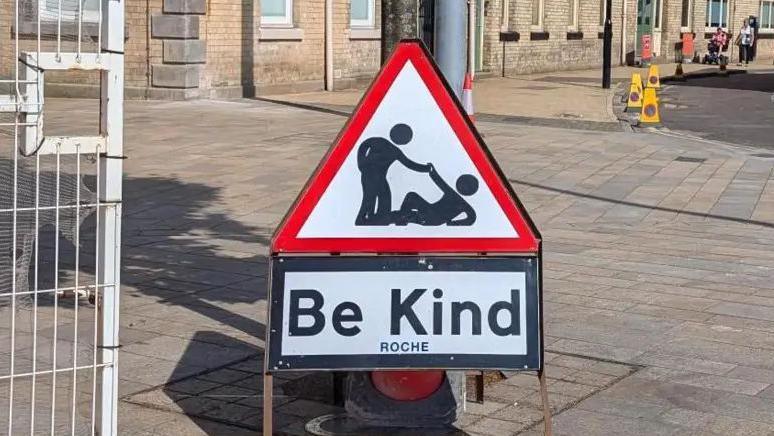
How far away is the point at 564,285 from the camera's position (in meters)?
8.45

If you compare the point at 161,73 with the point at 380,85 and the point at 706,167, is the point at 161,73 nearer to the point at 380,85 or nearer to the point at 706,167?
the point at 706,167

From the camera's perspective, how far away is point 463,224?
4.94 meters

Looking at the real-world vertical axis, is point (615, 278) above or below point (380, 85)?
below

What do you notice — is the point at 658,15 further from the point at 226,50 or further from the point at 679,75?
the point at 226,50

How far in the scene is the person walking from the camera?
157 ft

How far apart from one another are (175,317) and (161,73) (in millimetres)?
14469

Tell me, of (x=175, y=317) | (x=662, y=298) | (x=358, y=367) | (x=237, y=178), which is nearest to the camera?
(x=358, y=367)

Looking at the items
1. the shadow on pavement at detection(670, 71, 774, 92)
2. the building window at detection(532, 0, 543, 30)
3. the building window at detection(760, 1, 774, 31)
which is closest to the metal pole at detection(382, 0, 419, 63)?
the shadow on pavement at detection(670, 71, 774, 92)

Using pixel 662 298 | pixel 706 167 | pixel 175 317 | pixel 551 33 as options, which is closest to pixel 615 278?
pixel 662 298

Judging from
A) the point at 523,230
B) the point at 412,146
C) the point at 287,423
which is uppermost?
the point at 412,146

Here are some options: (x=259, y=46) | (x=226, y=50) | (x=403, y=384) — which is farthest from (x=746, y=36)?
(x=403, y=384)

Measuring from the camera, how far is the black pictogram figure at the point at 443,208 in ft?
16.2

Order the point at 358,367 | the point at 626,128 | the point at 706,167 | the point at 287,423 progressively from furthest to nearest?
the point at 626,128 → the point at 706,167 → the point at 287,423 → the point at 358,367

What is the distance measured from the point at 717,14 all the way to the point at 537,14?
16.3m
